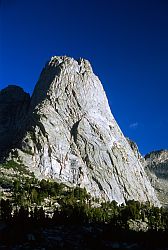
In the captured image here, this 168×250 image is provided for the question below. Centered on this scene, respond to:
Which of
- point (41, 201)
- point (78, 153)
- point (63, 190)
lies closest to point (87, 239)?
point (41, 201)

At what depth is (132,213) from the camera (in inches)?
5167

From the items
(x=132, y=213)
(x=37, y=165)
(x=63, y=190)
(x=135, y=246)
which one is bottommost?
(x=135, y=246)

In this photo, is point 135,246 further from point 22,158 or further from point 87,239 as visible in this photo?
point 22,158

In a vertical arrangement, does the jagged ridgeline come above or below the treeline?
above

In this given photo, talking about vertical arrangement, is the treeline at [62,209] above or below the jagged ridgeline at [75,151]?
below

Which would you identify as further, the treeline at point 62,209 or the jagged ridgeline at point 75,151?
the jagged ridgeline at point 75,151

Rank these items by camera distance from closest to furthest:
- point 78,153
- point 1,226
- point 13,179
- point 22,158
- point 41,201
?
point 1,226 < point 41,201 < point 13,179 < point 22,158 < point 78,153

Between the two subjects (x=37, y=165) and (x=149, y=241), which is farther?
(x=37, y=165)

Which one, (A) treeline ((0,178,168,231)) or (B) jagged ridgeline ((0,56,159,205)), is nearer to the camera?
(A) treeline ((0,178,168,231))

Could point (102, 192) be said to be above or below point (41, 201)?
above

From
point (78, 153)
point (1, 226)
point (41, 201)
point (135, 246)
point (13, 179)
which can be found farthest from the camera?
point (78, 153)

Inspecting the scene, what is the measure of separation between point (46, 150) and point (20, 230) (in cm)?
9105

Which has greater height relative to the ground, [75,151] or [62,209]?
[75,151]

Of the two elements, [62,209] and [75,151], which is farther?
[75,151]
